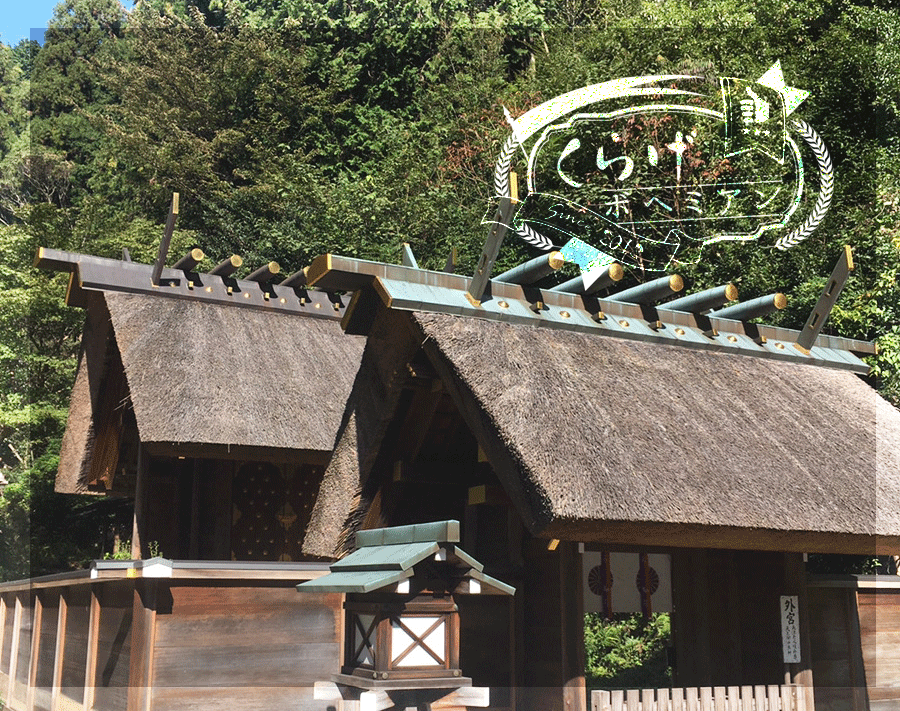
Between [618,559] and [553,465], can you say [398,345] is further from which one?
[618,559]

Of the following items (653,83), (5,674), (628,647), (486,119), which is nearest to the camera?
(5,674)

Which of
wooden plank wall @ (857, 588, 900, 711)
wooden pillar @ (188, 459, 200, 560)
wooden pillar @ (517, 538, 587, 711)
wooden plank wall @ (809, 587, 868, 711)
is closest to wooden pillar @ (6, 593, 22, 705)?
wooden pillar @ (188, 459, 200, 560)

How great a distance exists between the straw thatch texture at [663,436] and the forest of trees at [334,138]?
14.2 feet

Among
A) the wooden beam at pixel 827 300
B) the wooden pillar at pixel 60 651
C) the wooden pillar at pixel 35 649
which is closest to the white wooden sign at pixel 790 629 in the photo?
the wooden beam at pixel 827 300

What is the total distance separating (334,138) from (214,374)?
16.7 metres

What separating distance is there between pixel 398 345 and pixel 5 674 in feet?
29.4

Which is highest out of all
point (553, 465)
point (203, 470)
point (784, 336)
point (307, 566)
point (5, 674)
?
point (784, 336)

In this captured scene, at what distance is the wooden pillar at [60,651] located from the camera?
916cm

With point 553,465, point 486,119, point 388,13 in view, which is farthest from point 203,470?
point 388,13

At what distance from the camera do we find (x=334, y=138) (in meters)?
24.6

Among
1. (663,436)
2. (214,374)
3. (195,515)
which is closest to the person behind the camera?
(663,436)

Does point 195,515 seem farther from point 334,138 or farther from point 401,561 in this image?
point 334,138

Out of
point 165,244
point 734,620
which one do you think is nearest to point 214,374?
point 165,244

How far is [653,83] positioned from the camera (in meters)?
16.2
